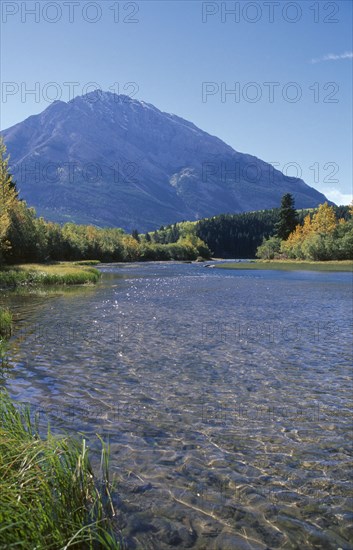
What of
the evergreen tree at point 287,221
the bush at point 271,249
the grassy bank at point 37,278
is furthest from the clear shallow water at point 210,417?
the evergreen tree at point 287,221

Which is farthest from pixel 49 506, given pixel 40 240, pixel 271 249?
pixel 271 249

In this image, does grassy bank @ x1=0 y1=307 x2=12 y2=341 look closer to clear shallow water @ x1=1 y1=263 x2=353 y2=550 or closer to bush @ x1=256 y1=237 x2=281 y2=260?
clear shallow water @ x1=1 y1=263 x2=353 y2=550

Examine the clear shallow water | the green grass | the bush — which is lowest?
the clear shallow water

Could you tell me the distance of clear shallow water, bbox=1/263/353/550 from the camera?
707cm

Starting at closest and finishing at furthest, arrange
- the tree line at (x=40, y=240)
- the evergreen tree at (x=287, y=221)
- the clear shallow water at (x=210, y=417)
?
the clear shallow water at (x=210, y=417) → the tree line at (x=40, y=240) → the evergreen tree at (x=287, y=221)

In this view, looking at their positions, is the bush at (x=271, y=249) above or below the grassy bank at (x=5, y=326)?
above

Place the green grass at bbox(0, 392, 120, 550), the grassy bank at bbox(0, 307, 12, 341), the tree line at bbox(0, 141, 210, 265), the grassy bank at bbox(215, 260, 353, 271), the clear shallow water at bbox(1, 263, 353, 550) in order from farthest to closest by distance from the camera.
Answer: the grassy bank at bbox(215, 260, 353, 271) < the tree line at bbox(0, 141, 210, 265) < the grassy bank at bbox(0, 307, 12, 341) < the clear shallow water at bbox(1, 263, 353, 550) < the green grass at bbox(0, 392, 120, 550)

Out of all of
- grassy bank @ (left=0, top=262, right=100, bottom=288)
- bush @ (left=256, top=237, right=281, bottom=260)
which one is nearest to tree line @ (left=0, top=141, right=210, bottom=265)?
grassy bank @ (left=0, top=262, right=100, bottom=288)

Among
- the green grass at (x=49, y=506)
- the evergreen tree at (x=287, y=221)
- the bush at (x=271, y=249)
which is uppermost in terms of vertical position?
the evergreen tree at (x=287, y=221)

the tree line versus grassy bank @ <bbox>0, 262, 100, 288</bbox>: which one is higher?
the tree line

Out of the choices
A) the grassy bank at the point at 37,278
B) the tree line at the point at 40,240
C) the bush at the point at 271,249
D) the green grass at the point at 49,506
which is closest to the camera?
the green grass at the point at 49,506

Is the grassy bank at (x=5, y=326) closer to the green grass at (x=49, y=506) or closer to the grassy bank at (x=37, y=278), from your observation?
the green grass at (x=49, y=506)

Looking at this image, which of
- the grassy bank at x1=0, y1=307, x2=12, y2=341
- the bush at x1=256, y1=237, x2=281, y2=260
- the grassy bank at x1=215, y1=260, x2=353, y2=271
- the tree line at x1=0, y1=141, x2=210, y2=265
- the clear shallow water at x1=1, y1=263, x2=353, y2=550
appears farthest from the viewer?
the bush at x1=256, y1=237, x2=281, y2=260

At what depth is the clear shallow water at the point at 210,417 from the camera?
7.07m
